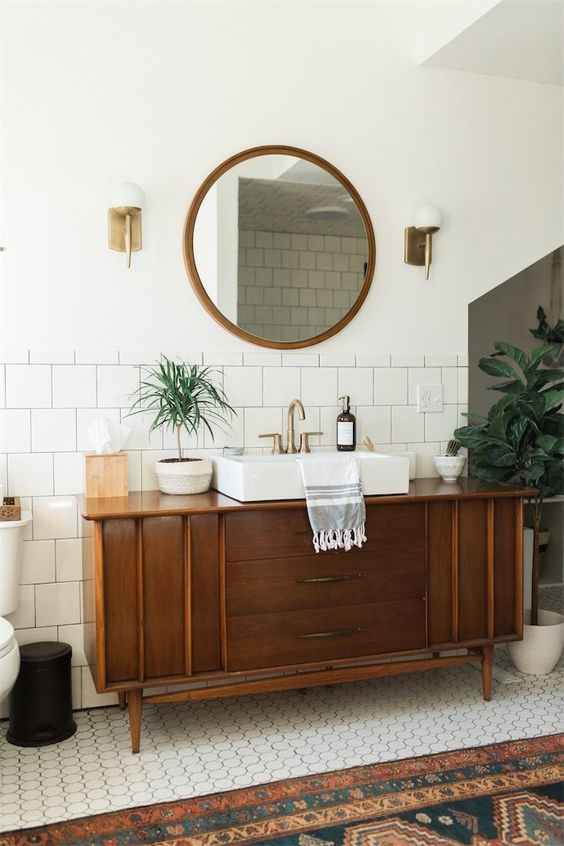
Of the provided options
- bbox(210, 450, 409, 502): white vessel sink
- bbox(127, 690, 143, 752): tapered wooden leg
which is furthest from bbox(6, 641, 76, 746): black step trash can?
bbox(210, 450, 409, 502): white vessel sink

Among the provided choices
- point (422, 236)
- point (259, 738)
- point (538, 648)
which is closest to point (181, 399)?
point (259, 738)

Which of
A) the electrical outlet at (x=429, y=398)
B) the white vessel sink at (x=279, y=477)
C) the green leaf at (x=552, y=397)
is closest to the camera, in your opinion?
the white vessel sink at (x=279, y=477)

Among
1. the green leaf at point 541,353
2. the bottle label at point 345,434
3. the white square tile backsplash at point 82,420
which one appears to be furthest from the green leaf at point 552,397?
the bottle label at point 345,434

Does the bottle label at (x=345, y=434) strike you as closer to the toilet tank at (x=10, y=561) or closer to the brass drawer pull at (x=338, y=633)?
the brass drawer pull at (x=338, y=633)

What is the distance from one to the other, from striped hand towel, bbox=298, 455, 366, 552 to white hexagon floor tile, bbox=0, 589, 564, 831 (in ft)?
2.32

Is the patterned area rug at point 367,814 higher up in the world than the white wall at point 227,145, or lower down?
lower down

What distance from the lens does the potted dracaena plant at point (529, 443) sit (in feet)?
10.9

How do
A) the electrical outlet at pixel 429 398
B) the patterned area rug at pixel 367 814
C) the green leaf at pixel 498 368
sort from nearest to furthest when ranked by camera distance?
1. the patterned area rug at pixel 367 814
2. the green leaf at pixel 498 368
3. the electrical outlet at pixel 429 398

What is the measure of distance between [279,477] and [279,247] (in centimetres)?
107

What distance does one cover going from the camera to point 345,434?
11.1 ft

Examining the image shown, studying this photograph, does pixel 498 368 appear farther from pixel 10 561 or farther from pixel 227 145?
pixel 10 561

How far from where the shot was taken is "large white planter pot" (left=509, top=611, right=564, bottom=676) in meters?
3.45

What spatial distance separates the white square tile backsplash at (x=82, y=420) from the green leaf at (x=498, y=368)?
0.46 meters

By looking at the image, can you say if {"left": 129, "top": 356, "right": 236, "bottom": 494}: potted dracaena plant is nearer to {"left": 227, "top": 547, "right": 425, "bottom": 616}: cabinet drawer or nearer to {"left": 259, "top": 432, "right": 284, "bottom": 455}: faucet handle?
{"left": 259, "top": 432, "right": 284, "bottom": 455}: faucet handle
